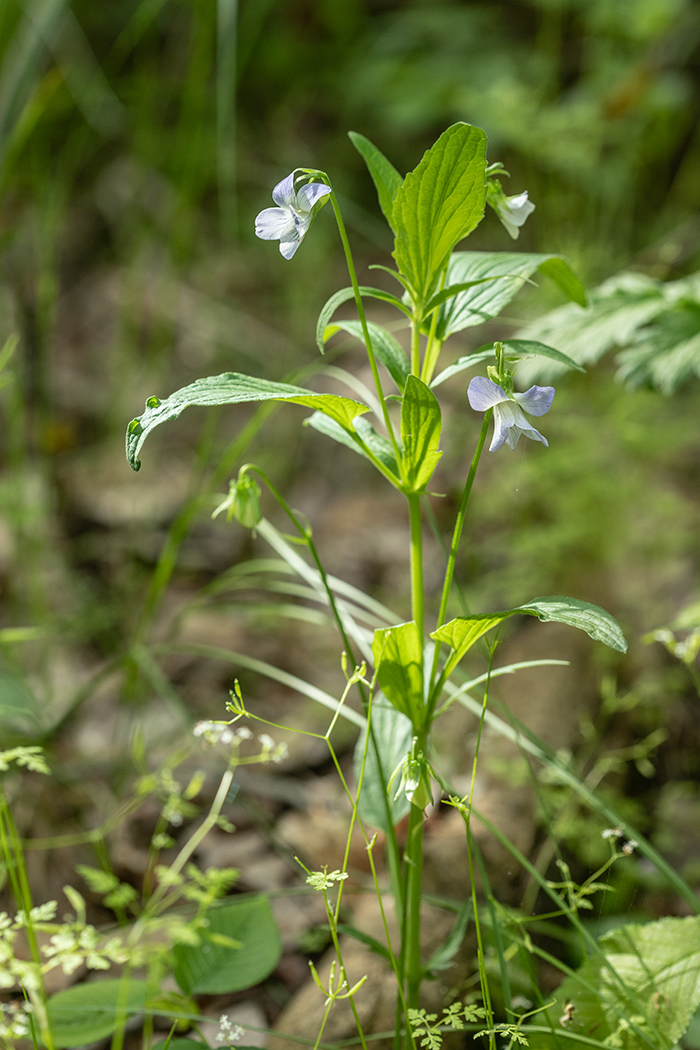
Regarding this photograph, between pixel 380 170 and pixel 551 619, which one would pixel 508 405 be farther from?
pixel 380 170

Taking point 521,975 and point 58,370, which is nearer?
point 521,975

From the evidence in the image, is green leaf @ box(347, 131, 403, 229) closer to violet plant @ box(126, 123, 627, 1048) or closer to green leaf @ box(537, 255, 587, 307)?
violet plant @ box(126, 123, 627, 1048)

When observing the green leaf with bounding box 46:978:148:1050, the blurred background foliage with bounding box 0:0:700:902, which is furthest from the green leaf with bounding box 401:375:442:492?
the green leaf with bounding box 46:978:148:1050

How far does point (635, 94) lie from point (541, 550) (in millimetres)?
1512

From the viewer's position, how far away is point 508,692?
4.90ft

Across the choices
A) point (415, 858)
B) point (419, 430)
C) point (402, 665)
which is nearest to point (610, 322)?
point (419, 430)

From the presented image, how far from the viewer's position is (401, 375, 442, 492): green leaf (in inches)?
29.0

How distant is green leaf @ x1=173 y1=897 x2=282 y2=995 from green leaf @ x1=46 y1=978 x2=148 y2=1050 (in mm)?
62

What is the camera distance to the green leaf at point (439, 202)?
0.71 meters

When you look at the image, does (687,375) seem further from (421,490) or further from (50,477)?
(50,477)

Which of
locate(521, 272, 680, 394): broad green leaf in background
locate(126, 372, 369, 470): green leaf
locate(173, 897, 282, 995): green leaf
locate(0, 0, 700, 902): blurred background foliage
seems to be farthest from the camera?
locate(0, 0, 700, 902): blurred background foliage

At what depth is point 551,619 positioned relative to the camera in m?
0.69

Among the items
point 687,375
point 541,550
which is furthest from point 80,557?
point 687,375

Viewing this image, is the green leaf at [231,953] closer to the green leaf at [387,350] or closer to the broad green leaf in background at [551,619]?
the broad green leaf in background at [551,619]
